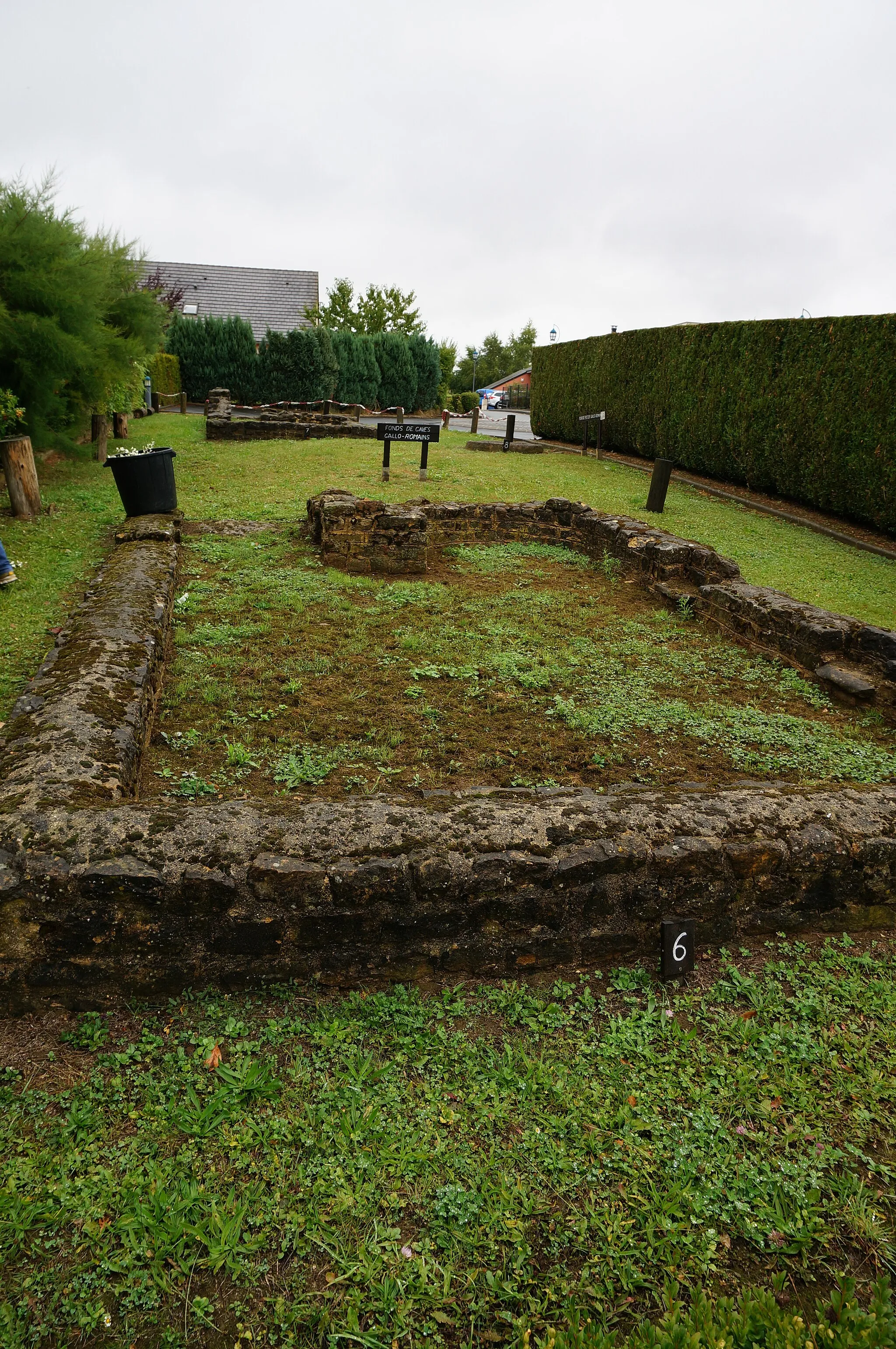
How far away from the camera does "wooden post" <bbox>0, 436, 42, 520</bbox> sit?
8367 mm

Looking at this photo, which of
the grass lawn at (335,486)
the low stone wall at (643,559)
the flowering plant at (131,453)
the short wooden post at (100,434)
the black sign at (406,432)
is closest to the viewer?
the low stone wall at (643,559)

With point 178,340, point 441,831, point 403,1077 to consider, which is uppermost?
point 178,340

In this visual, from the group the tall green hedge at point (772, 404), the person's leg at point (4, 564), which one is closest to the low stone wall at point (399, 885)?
the person's leg at point (4, 564)

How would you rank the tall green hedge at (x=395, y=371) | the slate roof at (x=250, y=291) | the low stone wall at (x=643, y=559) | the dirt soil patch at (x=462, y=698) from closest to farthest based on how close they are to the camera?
1. the dirt soil patch at (x=462, y=698)
2. the low stone wall at (x=643, y=559)
3. the tall green hedge at (x=395, y=371)
4. the slate roof at (x=250, y=291)

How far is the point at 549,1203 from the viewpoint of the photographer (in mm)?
1843

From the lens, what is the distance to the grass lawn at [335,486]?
20.7 feet

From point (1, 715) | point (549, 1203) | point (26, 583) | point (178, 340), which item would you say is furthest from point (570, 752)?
point (178, 340)

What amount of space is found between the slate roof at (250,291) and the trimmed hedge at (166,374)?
9677 mm

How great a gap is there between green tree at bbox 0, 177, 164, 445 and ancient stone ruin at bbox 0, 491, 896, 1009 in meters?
9.00

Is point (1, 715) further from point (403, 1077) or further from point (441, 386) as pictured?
point (441, 386)

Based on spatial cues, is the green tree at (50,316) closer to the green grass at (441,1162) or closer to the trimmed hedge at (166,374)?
the green grass at (441,1162)

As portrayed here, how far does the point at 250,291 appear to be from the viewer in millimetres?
38188

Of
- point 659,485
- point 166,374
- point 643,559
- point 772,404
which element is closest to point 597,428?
point 772,404

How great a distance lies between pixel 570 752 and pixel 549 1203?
2344 millimetres
